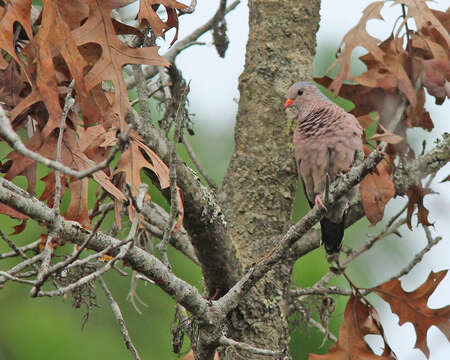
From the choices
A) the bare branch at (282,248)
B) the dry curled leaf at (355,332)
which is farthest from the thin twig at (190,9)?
the dry curled leaf at (355,332)

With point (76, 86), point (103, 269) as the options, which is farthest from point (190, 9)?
point (103, 269)

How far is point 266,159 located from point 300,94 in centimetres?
39

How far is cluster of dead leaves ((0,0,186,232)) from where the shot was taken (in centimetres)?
195

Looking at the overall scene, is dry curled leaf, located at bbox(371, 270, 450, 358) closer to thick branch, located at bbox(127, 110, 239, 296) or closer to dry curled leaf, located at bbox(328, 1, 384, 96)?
thick branch, located at bbox(127, 110, 239, 296)

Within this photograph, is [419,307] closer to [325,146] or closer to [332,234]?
[332,234]

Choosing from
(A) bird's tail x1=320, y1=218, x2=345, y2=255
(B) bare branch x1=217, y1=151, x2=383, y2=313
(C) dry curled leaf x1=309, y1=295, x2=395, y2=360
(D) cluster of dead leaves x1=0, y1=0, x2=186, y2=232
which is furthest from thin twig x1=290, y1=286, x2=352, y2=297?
(D) cluster of dead leaves x1=0, y1=0, x2=186, y2=232

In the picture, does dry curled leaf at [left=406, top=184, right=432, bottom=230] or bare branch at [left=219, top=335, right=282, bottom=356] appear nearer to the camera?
bare branch at [left=219, top=335, right=282, bottom=356]

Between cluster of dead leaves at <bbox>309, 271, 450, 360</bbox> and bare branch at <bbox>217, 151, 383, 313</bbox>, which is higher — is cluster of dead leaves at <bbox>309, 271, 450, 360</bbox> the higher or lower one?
the lower one

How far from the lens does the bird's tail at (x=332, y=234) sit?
2.98m

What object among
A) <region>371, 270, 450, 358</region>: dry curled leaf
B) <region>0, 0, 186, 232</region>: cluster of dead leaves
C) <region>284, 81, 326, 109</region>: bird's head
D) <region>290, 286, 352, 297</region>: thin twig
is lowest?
<region>371, 270, 450, 358</region>: dry curled leaf

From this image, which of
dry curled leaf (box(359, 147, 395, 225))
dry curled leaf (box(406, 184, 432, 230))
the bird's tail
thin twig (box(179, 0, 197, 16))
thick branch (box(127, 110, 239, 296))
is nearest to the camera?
thick branch (box(127, 110, 239, 296))

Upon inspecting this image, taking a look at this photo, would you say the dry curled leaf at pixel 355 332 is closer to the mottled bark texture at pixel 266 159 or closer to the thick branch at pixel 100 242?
the mottled bark texture at pixel 266 159

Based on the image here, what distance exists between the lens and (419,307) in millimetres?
2789

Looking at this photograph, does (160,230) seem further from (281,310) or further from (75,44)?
(75,44)
